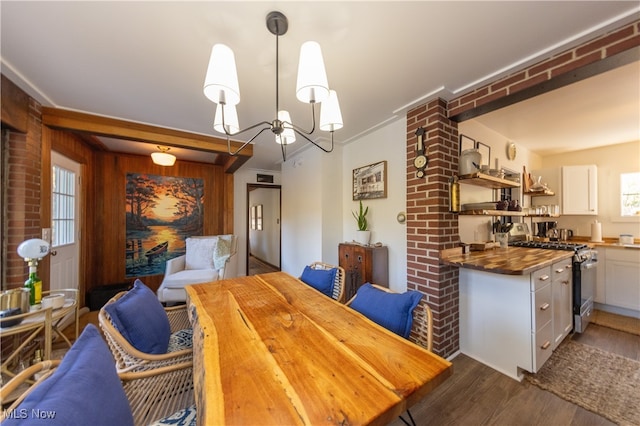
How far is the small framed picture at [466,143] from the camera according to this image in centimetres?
240

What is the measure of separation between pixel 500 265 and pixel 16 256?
13.1 feet

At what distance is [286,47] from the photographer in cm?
142

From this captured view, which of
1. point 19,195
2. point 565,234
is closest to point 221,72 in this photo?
point 19,195

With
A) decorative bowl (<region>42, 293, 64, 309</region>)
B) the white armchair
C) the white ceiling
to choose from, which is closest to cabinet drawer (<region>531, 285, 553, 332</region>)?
the white ceiling

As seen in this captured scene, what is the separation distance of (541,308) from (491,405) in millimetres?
834

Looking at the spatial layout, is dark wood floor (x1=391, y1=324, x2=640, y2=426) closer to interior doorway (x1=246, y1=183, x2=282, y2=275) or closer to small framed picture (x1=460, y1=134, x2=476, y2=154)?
small framed picture (x1=460, y1=134, x2=476, y2=154)

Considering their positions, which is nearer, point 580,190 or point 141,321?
point 141,321

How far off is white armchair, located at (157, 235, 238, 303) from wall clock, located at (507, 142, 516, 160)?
417cm

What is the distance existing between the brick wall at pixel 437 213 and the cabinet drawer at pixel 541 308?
0.54 metres

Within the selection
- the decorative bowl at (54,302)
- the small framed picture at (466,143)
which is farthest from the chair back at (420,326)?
the decorative bowl at (54,302)

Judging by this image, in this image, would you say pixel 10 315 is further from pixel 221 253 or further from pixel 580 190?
pixel 580 190

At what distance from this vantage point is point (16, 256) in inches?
77.1

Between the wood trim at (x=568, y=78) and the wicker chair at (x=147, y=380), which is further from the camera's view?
the wood trim at (x=568, y=78)

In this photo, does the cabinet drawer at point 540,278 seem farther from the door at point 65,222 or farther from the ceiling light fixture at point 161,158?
the door at point 65,222
